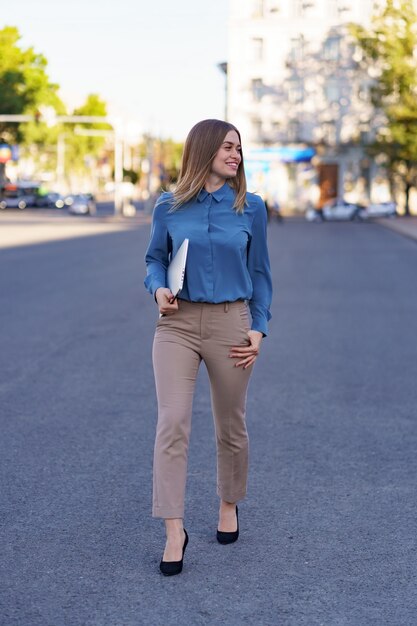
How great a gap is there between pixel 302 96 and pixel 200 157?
252 ft

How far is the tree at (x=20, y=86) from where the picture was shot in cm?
8306

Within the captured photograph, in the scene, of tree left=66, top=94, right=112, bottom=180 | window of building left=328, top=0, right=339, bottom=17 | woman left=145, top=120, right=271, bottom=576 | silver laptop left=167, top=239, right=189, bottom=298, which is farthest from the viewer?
tree left=66, top=94, right=112, bottom=180

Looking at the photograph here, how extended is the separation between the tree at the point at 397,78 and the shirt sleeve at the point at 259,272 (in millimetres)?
64992

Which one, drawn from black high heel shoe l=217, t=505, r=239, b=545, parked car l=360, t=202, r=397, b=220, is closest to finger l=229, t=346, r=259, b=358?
black high heel shoe l=217, t=505, r=239, b=545

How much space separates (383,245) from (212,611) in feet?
106

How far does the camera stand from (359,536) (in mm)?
4812

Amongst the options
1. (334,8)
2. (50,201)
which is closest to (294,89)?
(334,8)

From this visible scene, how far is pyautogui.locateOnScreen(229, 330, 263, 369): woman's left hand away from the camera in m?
4.40

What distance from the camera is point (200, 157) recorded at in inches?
170

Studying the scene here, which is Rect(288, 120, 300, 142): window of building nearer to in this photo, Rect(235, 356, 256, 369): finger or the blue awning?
the blue awning

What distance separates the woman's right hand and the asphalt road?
1024 mm

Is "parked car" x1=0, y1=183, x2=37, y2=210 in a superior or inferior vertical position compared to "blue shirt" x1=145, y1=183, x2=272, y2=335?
inferior

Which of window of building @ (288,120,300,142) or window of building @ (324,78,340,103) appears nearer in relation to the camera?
window of building @ (324,78,340,103)

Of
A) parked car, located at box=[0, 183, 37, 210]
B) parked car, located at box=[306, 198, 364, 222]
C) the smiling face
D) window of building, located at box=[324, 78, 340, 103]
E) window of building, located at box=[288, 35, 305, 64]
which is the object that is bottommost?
parked car, located at box=[0, 183, 37, 210]
